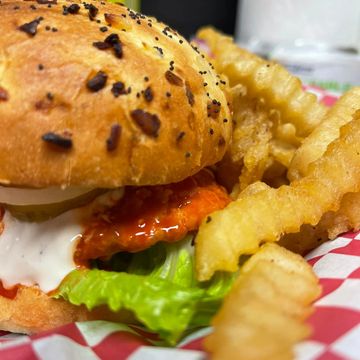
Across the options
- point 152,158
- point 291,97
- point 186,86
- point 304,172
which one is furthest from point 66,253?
point 291,97

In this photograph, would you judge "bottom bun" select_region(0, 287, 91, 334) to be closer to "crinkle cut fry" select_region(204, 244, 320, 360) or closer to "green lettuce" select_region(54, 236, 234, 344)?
"green lettuce" select_region(54, 236, 234, 344)

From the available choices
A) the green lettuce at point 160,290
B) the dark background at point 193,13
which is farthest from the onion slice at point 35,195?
the dark background at point 193,13

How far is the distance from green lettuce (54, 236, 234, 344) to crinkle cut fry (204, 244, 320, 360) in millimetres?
148

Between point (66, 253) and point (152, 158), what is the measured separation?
37 centimetres

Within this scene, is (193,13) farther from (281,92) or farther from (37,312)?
(37,312)

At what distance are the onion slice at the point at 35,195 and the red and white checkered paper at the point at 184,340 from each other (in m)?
0.36

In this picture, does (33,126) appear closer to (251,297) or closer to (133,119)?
(133,119)

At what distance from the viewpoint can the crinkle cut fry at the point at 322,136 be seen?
1922 millimetres

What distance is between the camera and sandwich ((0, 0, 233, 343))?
56.8 inches

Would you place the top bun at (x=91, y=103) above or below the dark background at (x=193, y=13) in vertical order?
above

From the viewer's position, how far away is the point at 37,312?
1.63m

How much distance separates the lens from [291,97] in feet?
6.81

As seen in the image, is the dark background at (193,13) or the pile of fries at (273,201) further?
the dark background at (193,13)

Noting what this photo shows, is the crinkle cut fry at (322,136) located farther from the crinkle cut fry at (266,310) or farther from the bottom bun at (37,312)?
the bottom bun at (37,312)
